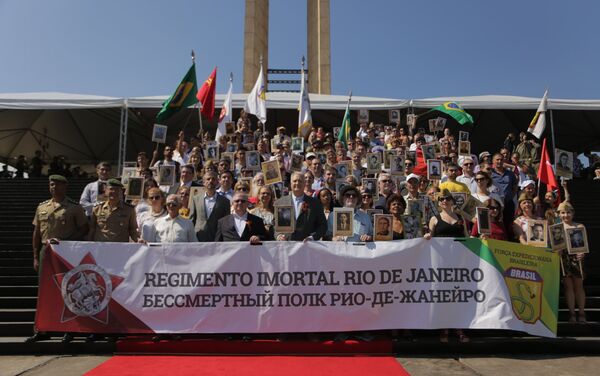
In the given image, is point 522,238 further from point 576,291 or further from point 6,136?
point 6,136

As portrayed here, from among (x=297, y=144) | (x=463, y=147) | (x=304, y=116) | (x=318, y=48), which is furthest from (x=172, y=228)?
(x=318, y=48)

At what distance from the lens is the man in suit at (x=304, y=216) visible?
18.7ft

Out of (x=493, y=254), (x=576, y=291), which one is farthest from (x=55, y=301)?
(x=576, y=291)

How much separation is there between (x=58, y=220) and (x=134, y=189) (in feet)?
4.59

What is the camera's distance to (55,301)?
18.0 feet

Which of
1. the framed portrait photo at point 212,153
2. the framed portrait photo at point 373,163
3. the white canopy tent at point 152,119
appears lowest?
the framed portrait photo at point 373,163

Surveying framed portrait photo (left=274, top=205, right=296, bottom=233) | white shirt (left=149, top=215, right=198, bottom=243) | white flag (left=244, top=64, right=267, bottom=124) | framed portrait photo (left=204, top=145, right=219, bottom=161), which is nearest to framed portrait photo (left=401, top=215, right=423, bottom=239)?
framed portrait photo (left=274, top=205, right=296, bottom=233)

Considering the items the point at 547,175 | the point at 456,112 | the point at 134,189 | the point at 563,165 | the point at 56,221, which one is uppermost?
the point at 456,112

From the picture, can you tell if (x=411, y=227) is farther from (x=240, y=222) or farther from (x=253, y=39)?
(x=253, y=39)

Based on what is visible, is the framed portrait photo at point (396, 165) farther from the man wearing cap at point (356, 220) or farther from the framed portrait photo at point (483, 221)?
the framed portrait photo at point (483, 221)

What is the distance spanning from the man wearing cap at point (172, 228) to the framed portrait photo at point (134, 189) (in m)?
1.43

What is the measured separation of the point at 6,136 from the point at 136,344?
17934mm

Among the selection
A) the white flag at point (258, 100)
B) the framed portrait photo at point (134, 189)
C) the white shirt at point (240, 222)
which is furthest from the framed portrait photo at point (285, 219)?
the white flag at point (258, 100)

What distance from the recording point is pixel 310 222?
573 cm
